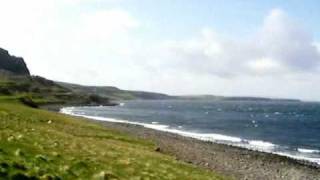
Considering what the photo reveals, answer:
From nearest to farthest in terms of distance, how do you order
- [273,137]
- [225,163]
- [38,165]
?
[38,165], [225,163], [273,137]

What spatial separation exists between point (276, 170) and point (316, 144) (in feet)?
197

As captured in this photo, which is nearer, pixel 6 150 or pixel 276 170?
pixel 6 150

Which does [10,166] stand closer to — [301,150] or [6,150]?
[6,150]

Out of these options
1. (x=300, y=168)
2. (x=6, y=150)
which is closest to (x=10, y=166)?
(x=6, y=150)

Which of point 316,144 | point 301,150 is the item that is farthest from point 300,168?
point 316,144

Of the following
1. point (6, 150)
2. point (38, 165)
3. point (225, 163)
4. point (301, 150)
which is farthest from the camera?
point (301, 150)

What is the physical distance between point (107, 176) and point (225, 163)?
42.5m

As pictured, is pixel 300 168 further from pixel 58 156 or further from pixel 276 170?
pixel 58 156

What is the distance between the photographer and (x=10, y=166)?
15367 mm

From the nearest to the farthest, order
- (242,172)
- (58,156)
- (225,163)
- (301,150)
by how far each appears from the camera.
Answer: (58,156)
(242,172)
(225,163)
(301,150)

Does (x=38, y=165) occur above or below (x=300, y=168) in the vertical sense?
above

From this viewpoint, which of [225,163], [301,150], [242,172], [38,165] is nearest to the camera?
[38,165]

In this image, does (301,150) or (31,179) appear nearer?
(31,179)

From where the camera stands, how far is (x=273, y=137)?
135 metres
